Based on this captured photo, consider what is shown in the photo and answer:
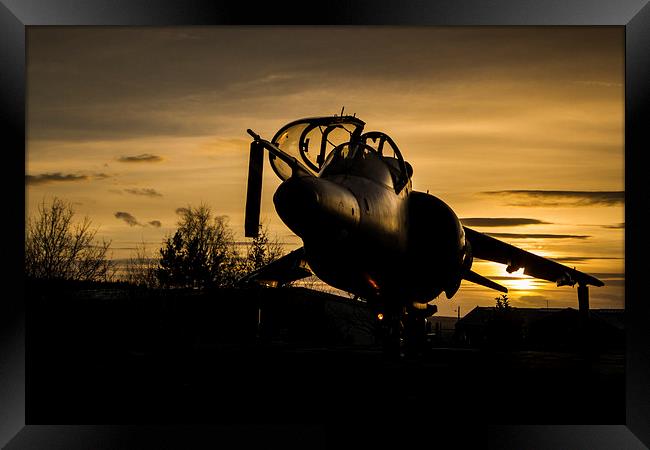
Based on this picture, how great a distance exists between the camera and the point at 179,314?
34.5m

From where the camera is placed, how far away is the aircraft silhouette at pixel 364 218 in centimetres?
881

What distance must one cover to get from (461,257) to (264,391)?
3997 millimetres

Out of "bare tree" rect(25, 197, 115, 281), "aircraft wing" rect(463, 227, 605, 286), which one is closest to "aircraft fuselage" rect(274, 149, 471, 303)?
"aircraft wing" rect(463, 227, 605, 286)

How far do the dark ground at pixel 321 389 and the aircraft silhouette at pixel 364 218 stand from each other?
50.7 inches

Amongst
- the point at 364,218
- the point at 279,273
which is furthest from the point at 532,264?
the point at 364,218

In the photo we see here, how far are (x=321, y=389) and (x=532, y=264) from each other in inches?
317

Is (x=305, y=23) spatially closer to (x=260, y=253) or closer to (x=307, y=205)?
(x=307, y=205)

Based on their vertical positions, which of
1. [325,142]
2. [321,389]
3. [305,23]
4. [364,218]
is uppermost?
[305,23]

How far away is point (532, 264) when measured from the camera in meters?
17.5

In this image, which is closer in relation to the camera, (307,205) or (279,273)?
(307,205)

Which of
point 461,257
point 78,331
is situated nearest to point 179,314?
point 78,331

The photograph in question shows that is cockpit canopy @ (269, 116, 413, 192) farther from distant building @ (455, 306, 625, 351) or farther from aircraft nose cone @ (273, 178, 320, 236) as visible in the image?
distant building @ (455, 306, 625, 351)

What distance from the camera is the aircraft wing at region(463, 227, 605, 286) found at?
17.2 metres

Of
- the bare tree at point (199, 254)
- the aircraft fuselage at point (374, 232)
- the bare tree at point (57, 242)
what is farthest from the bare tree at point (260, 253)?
the aircraft fuselage at point (374, 232)
